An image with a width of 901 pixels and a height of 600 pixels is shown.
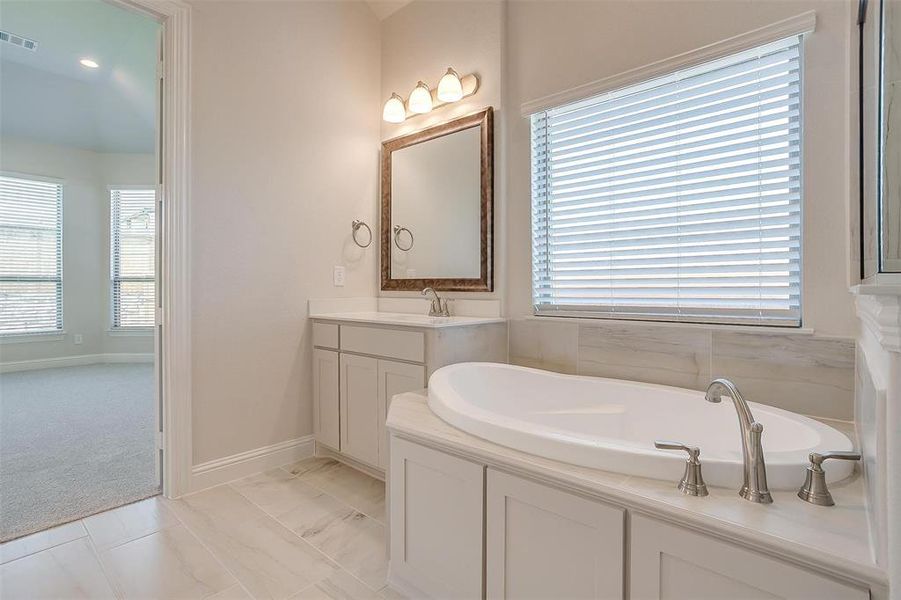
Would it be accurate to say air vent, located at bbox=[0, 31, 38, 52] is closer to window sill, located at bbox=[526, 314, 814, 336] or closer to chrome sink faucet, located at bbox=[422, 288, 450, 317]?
chrome sink faucet, located at bbox=[422, 288, 450, 317]

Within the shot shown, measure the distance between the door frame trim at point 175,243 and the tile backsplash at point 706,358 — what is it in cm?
175

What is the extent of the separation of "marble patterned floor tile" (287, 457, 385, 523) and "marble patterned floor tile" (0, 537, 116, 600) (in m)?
0.93

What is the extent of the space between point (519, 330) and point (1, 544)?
2398mm

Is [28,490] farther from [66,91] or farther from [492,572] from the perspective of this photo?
[66,91]

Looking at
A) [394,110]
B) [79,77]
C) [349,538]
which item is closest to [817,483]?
[349,538]

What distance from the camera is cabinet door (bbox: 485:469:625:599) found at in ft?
Result: 3.33

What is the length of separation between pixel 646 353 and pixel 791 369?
0.52 metres

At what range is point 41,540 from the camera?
1.79 metres

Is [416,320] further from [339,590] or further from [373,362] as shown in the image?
[339,590]

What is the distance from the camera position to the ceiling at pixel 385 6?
2988mm

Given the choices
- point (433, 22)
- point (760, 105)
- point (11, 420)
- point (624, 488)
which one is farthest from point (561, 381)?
point (11, 420)

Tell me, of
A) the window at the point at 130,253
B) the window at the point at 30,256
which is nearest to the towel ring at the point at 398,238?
the window at the point at 130,253

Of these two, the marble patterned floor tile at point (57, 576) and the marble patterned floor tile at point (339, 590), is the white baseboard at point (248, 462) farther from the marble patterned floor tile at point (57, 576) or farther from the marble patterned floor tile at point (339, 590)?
the marble patterned floor tile at point (339, 590)

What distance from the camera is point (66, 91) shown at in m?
4.72
